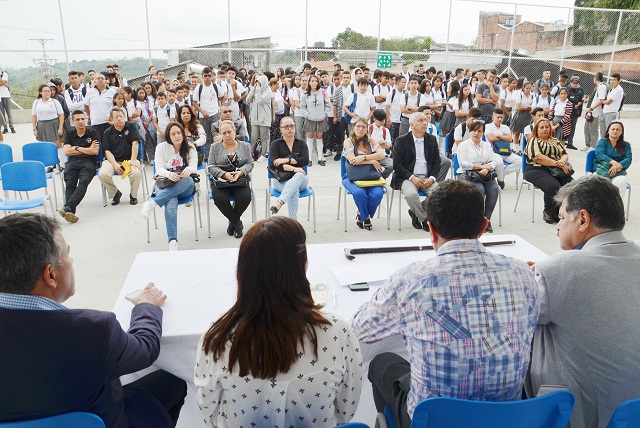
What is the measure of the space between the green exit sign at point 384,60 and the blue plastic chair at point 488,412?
13162mm

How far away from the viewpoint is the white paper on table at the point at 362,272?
2328mm

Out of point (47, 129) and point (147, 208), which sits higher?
point (47, 129)

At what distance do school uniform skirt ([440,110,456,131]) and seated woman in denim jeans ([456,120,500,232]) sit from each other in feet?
12.5

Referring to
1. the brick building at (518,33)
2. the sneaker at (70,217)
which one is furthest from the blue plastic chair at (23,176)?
the brick building at (518,33)

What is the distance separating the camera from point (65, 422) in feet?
4.38

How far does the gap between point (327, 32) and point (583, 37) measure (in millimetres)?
7845

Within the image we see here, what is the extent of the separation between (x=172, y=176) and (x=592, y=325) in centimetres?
396

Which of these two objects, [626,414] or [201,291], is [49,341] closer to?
[201,291]

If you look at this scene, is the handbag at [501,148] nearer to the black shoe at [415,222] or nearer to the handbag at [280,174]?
the black shoe at [415,222]

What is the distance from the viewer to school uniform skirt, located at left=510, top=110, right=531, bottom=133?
9.95 m

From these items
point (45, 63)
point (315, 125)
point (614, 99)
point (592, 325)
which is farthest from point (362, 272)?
point (45, 63)

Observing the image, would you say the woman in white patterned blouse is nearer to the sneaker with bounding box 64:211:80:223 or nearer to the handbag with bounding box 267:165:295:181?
the handbag with bounding box 267:165:295:181

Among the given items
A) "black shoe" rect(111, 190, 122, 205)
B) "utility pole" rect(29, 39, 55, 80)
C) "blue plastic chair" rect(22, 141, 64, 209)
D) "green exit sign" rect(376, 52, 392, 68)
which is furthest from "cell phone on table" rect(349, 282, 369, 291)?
"utility pole" rect(29, 39, 55, 80)

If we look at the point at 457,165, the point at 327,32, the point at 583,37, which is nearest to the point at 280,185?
the point at 457,165
